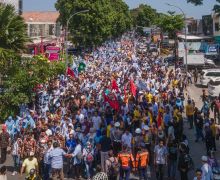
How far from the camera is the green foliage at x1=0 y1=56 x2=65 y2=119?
2166cm

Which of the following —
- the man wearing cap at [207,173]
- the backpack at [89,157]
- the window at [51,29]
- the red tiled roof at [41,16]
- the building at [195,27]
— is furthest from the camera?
the red tiled roof at [41,16]

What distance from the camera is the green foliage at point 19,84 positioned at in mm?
21658

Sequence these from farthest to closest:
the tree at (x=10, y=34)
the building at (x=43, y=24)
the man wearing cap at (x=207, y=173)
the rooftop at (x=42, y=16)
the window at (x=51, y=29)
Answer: the rooftop at (x=42, y=16), the window at (x=51, y=29), the building at (x=43, y=24), the tree at (x=10, y=34), the man wearing cap at (x=207, y=173)

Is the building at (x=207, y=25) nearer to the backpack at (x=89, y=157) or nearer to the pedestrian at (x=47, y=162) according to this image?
the backpack at (x=89, y=157)

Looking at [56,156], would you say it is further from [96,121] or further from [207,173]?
[207,173]

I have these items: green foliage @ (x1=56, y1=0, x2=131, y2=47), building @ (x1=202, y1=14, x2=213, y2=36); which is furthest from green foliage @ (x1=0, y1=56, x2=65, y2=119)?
building @ (x1=202, y1=14, x2=213, y2=36)

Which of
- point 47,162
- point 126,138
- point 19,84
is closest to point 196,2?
point 126,138

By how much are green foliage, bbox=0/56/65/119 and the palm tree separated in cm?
68

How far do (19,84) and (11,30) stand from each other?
2.55 meters

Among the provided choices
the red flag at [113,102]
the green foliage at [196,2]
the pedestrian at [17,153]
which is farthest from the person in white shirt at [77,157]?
the red flag at [113,102]

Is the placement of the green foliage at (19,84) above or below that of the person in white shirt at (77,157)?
above

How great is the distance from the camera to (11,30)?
2133 cm

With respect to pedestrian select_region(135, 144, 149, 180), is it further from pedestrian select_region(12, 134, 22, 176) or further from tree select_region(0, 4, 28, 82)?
tree select_region(0, 4, 28, 82)

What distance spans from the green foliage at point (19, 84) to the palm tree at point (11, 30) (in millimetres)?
685
